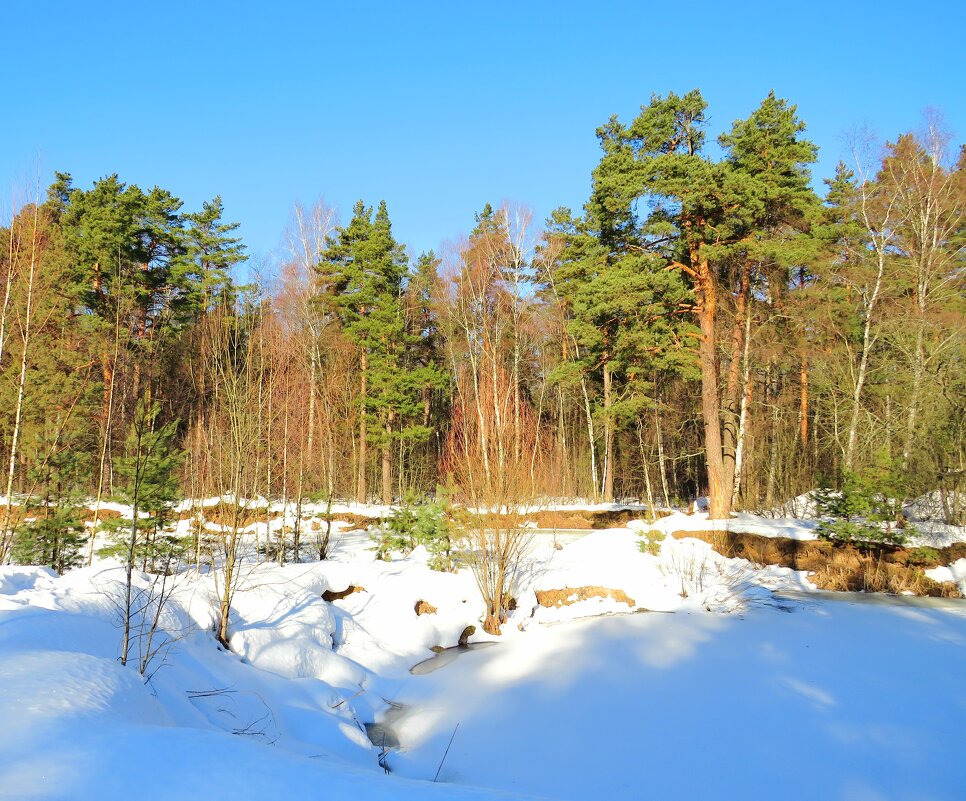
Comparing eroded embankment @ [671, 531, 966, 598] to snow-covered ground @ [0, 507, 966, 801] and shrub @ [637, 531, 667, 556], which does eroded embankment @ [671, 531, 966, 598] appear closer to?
snow-covered ground @ [0, 507, 966, 801]

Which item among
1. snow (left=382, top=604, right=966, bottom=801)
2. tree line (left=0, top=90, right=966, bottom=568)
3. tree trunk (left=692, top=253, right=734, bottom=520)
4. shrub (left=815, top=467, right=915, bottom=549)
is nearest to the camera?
snow (left=382, top=604, right=966, bottom=801)

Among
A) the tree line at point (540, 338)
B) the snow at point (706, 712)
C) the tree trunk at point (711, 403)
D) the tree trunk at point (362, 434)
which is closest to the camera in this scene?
the snow at point (706, 712)

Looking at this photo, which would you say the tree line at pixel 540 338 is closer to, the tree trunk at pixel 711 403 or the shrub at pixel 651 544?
the tree trunk at pixel 711 403

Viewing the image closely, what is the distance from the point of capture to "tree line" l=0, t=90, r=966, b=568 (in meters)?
9.34

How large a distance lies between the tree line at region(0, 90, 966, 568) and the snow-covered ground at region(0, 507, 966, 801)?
6.22ft

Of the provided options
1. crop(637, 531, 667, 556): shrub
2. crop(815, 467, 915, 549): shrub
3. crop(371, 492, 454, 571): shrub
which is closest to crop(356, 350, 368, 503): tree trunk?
crop(371, 492, 454, 571): shrub

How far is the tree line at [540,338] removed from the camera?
9.34 meters

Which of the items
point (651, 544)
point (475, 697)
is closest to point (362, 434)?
point (651, 544)

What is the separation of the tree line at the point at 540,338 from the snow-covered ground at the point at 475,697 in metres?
1.90

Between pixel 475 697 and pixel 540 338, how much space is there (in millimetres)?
21557

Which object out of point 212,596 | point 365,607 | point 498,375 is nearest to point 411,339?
point 498,375

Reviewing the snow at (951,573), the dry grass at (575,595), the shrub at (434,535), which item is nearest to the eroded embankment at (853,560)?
the snow at (951,573)

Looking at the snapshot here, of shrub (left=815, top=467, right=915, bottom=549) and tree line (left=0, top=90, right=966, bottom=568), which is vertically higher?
tree line (left=0, top=90, right=966, bottom=568)

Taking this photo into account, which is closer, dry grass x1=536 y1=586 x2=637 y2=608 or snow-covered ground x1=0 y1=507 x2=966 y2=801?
snow-covered ground x1=0 y1=507 x2=966 y2=801
